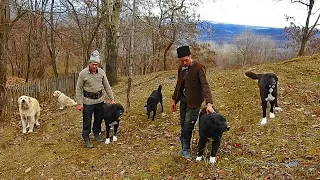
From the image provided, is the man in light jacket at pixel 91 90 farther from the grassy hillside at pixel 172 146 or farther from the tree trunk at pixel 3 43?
the tree trunk at pixel 3 43

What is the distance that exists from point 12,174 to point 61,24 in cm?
2077

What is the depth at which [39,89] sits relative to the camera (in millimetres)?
15016

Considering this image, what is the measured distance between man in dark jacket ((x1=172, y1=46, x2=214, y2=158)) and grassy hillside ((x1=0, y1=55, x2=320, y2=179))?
63cm

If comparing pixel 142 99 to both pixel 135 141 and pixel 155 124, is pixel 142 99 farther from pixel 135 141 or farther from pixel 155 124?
pixel 135 141

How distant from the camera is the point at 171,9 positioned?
71.5 feet

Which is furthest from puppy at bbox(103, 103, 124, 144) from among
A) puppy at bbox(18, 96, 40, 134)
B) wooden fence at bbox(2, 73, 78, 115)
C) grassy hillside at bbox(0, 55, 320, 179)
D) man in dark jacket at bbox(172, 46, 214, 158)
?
wooden fence at bbox(2, 73, 78, 115)

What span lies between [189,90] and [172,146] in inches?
70.2

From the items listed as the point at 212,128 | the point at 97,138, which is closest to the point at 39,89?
the point at 97,138

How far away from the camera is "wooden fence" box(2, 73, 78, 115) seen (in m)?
12.4

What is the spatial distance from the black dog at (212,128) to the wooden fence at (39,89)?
812cm

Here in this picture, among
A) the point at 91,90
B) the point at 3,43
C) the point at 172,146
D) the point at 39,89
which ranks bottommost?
the point at 39,89

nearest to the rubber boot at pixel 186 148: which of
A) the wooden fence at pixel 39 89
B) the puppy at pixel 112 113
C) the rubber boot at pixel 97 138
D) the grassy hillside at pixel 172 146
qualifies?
the grassy hillside at pixel 172 146

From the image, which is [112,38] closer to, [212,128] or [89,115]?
[89,115]

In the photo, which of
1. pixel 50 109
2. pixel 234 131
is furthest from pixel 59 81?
pixel 234 131
